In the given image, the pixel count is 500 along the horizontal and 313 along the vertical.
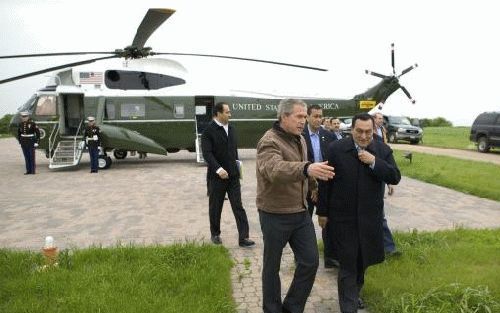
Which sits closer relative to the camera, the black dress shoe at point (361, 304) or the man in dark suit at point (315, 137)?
the black dress shoe at point (361, 304)

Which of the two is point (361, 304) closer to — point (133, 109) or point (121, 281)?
point (121, 281)

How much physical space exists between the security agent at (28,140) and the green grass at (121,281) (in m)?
9.64

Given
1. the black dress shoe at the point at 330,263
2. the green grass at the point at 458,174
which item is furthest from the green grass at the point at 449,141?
the black dress shoe at the point at 330,263

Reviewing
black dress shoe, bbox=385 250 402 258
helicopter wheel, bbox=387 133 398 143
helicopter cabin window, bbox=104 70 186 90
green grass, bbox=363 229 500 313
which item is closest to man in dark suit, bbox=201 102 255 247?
black dress shoe, bbox=385 250 402 258

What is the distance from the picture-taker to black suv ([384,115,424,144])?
29094 mm

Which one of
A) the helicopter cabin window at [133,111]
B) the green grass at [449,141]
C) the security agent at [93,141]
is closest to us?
the security agent at [93,141]

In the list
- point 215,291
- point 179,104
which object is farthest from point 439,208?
point 179,104

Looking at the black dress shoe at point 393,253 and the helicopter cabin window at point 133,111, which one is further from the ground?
the helicopter cabin window at point 133,111

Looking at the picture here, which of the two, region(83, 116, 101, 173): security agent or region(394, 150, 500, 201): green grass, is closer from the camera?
region(394, 150, 500, 201): green grass

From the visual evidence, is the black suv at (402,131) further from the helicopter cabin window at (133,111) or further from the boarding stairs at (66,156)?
the boarding stairs at (66,156)

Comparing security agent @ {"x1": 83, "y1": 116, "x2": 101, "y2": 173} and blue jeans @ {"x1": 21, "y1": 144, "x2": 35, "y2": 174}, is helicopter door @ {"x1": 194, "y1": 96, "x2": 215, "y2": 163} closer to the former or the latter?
security agent @ {"x1": 83, "y1": 116, "x2": 101, "y2": 173}

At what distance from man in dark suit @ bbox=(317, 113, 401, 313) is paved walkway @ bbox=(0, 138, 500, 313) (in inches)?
23.3

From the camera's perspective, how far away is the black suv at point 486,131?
72.3 ft

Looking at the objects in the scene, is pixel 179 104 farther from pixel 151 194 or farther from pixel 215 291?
pixel 215 291
